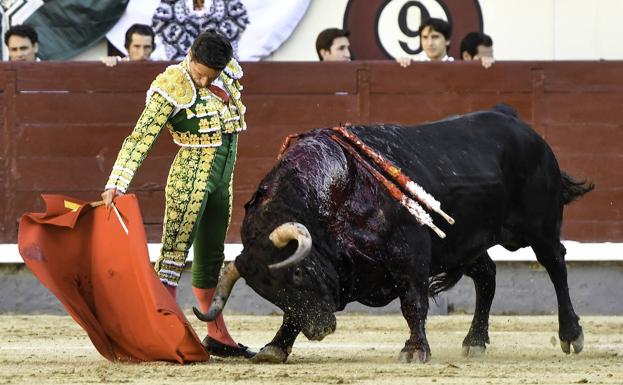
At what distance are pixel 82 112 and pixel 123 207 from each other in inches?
109

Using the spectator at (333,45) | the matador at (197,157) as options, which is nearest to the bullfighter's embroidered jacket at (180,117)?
the matador at (197,157)

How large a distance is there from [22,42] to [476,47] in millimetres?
2279

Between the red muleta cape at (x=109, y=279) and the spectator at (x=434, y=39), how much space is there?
297cm

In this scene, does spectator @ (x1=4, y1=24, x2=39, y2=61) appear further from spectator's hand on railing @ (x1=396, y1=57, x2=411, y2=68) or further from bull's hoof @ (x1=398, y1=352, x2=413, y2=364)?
bull's hoof @ (x1=398, y1=352, x2=413, y2=364)

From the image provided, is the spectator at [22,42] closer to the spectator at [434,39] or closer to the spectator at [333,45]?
the spectator at [333,45]

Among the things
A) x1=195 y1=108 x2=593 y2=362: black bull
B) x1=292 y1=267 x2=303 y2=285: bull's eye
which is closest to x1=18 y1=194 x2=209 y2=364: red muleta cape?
x1=195 y1=108 x2=593 y2=362: black bull

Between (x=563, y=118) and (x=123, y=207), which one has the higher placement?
(x=123, y=207)

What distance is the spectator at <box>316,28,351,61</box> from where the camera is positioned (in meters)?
8.83

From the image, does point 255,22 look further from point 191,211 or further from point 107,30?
point 191,211

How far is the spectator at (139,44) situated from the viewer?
8672 millimetres

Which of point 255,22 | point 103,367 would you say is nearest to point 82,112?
point 255,22

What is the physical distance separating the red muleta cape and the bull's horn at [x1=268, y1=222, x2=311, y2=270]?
18.4 inches

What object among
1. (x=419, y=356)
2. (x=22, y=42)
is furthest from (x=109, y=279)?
(x=22, y=42)

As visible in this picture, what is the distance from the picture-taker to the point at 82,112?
8.73 m
